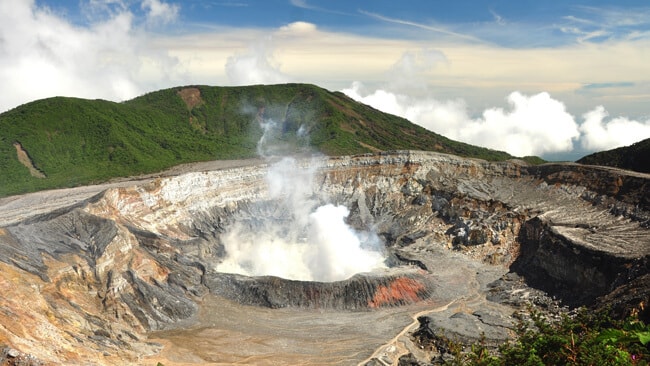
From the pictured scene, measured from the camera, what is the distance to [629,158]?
10994 centimetres

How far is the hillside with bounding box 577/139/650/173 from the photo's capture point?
105188 mm

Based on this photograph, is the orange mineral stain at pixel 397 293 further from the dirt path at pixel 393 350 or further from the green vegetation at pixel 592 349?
the green vegetation at pixel 592 349

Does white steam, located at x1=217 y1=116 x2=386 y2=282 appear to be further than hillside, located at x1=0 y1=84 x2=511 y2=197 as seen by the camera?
No

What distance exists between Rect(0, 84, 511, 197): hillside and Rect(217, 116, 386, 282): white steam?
38197 mm

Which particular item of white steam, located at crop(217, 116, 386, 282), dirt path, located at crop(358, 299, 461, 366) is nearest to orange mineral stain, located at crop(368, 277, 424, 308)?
dirt path, located at crop(358, 299, 461, 366)

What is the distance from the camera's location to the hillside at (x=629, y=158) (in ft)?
345

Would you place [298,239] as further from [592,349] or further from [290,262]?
[592,349]

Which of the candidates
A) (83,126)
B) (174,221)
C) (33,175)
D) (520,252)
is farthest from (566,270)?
(83,126)

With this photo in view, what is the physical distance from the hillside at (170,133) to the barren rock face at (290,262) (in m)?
34.9

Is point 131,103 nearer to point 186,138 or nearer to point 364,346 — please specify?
point 186,138

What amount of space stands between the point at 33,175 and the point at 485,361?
12787 centimetres

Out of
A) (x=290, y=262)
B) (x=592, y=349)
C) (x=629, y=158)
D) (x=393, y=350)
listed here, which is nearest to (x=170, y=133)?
(x=290, y=262)

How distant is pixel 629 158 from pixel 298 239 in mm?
73363

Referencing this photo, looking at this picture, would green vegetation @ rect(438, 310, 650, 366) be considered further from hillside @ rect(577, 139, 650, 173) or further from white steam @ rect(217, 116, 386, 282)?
hillside @ rect(577, 139, 650, 173)
